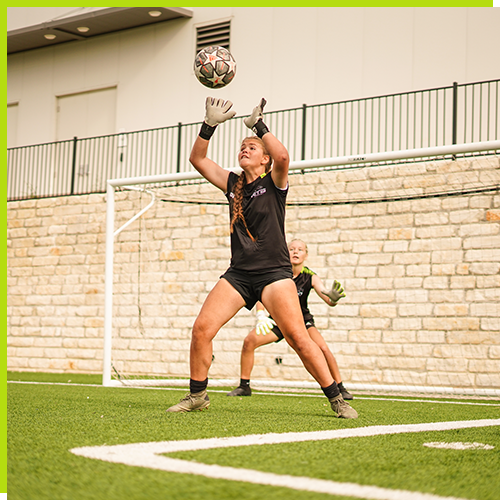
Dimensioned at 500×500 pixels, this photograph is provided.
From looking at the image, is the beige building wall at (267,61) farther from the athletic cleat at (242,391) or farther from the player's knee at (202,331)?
the player's knee at (202,331)

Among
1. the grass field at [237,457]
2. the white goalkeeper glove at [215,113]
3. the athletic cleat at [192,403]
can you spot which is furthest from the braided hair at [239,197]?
the grass field at [237,457]

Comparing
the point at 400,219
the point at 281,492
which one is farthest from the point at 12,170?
the point at 281,492

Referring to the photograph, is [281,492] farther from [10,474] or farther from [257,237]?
[257,237]

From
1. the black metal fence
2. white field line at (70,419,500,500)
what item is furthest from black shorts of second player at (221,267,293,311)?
the black metal fence

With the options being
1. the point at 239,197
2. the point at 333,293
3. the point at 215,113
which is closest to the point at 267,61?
the point at 333,293

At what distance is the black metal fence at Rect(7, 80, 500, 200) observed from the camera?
12.8 m

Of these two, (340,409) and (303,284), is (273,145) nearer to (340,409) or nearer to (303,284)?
(340,409)

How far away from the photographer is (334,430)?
14.3 feet

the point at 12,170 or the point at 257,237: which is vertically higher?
the point at 12,170

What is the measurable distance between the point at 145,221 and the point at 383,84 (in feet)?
18.5

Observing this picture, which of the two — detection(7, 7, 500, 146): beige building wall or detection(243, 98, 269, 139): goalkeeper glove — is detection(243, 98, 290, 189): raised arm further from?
detection(7, 7, 500, 146): beige building wall

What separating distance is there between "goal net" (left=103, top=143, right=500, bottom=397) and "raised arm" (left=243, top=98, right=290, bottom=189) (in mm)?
3747

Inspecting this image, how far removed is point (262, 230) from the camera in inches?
203

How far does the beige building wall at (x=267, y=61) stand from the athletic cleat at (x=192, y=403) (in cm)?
1010
